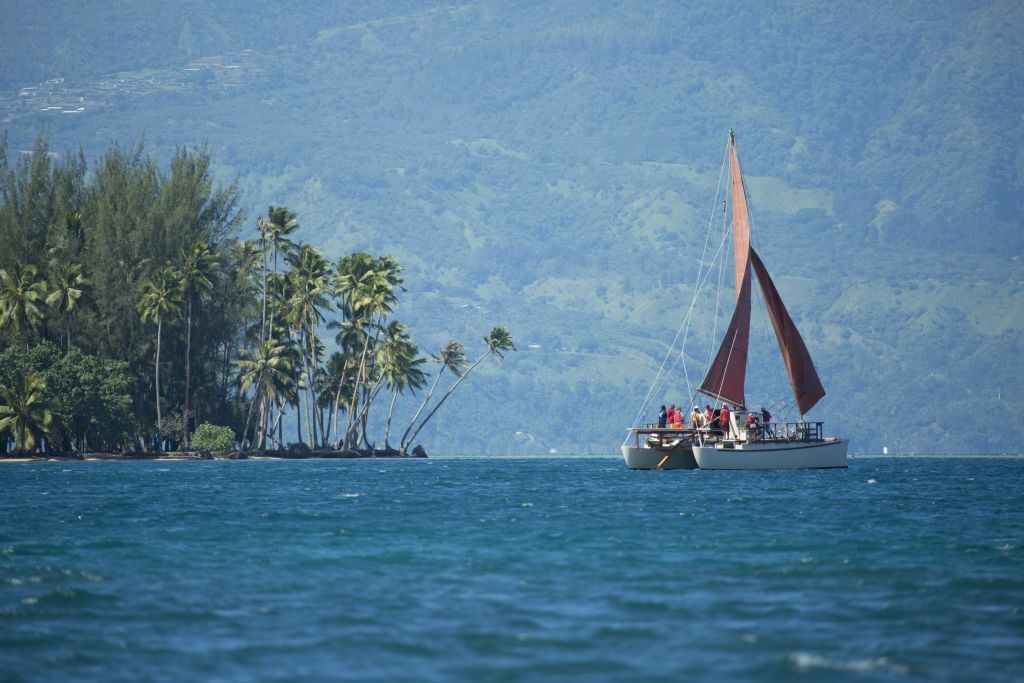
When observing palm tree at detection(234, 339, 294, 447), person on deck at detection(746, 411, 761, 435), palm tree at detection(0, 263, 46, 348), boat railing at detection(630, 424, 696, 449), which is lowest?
boat railing at detection(630, 424, 696, 449)

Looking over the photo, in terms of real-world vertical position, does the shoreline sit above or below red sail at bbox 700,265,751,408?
below

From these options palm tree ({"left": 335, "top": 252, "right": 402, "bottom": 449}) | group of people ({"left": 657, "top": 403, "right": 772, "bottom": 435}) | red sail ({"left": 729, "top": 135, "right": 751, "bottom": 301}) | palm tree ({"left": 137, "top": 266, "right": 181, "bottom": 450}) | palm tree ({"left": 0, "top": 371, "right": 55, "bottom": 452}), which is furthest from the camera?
palm tree ({"left": 335, "top": 252, "right": 402, "bottom": 449})

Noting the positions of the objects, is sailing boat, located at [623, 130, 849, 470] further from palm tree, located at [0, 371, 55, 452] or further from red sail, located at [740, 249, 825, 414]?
palm tree, located at [0, 371, 55, 452]

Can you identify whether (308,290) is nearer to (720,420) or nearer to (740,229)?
(720,420)

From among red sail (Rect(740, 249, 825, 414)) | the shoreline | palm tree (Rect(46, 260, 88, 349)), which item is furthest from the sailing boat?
palm tree (Rect(46, 260, 88, 349))

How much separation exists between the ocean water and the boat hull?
2777 cm

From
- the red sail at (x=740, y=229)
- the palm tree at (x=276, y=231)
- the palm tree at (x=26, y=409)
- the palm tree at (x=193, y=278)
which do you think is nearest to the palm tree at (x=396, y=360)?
the palm tree at (x=276, y=231)

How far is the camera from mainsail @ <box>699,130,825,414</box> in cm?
7206

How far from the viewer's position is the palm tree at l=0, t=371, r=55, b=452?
93.8 metres

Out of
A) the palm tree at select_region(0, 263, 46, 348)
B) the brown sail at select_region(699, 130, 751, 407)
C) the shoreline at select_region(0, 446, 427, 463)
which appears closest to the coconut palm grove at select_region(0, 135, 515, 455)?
the palm tree at select_region(0, 263, 46, 348)

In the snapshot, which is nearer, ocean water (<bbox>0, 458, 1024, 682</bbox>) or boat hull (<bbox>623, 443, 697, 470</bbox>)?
ocean water (<bbox>0, 458, 1024, 682</bbox>)

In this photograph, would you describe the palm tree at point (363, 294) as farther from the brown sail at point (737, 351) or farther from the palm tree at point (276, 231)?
the brown sail at point (737, 351)

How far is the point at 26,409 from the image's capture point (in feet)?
310

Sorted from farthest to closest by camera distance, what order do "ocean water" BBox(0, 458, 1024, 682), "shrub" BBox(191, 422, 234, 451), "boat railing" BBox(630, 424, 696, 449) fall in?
1. "shrub" BBox(191, 422, 234, 451)
2. "boat railing" BBox(630, 424, 696, 449)
3. "ocean water" BBox(0, 458, 1024, 682)
